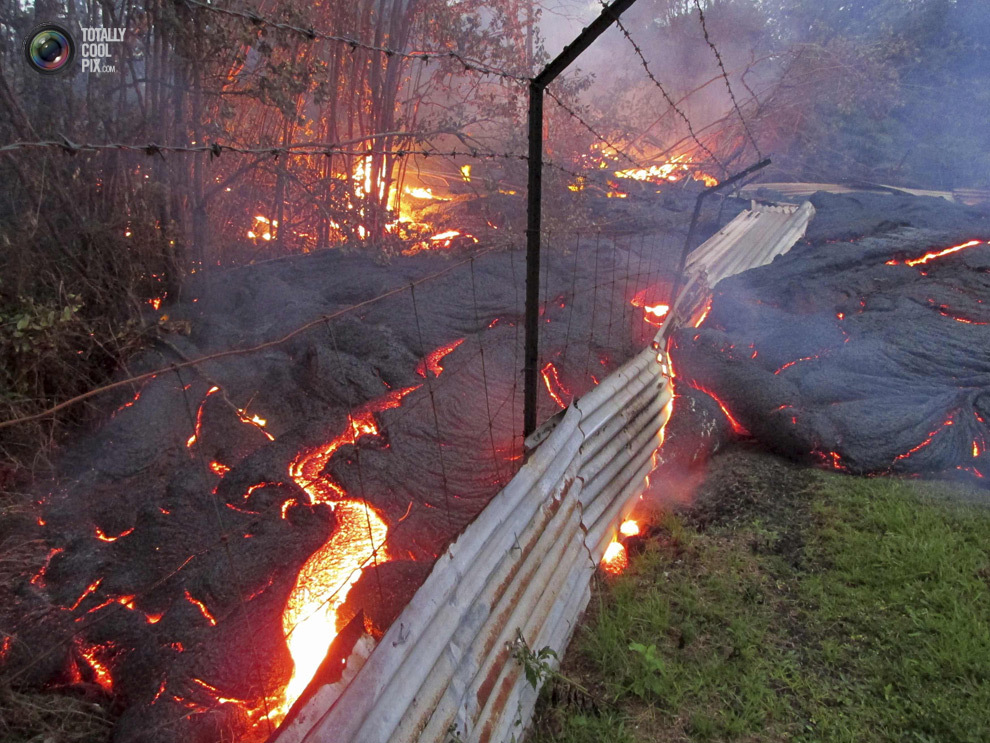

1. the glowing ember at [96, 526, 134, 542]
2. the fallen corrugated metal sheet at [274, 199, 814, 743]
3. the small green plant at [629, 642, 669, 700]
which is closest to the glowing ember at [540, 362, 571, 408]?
the fallen corrugated metal sheet at [274, 199, 814, 743]

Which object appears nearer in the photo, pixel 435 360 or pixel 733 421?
pixel 733 421

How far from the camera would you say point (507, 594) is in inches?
106

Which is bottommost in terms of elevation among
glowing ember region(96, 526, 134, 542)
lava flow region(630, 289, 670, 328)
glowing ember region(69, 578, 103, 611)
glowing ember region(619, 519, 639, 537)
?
glowing ember region(619, 519, 639, 537)

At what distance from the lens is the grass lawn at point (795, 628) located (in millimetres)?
2770

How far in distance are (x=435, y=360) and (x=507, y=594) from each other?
3029 millimetres

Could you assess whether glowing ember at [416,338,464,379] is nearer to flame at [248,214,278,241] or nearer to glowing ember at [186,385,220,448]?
glowing ember at [186,385,220,448]

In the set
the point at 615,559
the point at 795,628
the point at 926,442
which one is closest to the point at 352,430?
the point at 615,559

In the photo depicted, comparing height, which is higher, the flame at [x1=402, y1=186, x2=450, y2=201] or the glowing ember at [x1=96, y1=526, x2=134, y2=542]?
the flame at [x1=402, y1=186, x2=450, y2=201]

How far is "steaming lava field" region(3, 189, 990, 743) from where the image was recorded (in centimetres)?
284

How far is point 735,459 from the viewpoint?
491cm

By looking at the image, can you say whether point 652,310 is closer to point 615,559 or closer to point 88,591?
point 615,559

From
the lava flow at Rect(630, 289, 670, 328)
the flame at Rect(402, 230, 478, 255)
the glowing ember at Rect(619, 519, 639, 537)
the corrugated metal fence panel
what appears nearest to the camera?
the glowing ember at Rect(619, 519, 639, 537)

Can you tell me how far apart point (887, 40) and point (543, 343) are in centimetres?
2237

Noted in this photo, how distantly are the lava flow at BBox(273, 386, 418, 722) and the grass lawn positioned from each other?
3.56 feet
